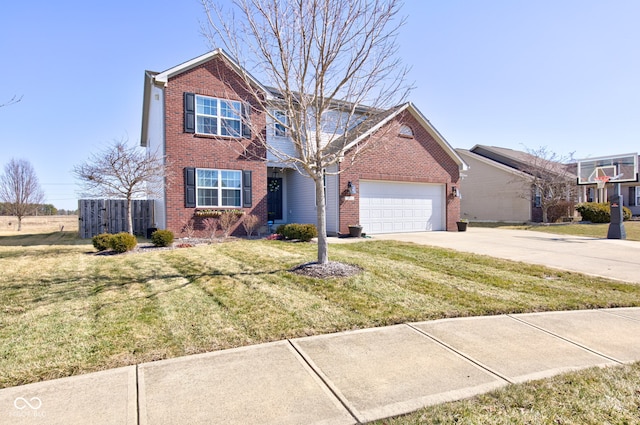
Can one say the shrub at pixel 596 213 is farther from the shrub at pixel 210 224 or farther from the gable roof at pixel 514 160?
the shrub at pixel 210 224

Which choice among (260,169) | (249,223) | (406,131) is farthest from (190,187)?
(406,131)

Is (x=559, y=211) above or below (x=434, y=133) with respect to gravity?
below

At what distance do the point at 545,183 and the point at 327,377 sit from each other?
23562 millimetres

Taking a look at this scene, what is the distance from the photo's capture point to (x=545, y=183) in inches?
864

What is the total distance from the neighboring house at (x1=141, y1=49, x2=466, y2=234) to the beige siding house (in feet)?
28.5

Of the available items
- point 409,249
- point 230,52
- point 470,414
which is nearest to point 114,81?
point 230,52

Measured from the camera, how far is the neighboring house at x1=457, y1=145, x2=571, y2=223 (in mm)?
23766

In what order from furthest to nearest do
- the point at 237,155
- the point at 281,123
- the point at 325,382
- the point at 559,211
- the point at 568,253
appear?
the point at 559,211
the point at 237,155
the point at 568,253
the point at 281,123
the point at 325,382

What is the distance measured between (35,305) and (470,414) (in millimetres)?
5677

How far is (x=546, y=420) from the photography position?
8.04ft

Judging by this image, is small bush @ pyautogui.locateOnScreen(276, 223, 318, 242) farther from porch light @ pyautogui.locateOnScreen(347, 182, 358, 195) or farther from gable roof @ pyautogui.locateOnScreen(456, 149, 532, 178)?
gable roof @ pyautogui.locateOnScreen(456, 149, 532, 178)

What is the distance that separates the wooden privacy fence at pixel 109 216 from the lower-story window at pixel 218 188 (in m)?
3.90

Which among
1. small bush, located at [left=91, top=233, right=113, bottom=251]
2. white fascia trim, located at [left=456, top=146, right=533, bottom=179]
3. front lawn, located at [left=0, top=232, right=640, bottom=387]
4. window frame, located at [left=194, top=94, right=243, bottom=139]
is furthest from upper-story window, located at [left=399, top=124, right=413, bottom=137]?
small bush, located at [left=91, top=233, right=113, bottom=251]

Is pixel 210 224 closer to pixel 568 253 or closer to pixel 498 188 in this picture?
pixel 568 253
